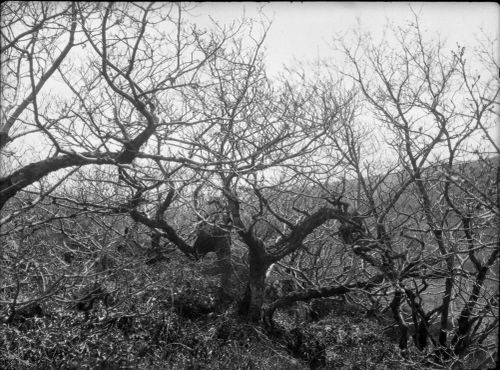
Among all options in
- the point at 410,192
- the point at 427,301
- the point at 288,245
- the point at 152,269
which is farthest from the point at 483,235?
the point at 152,269

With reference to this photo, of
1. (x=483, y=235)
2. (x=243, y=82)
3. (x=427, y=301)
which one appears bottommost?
(x=427, y=301)

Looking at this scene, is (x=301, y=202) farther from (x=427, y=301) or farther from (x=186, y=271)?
(x=427, y=301)

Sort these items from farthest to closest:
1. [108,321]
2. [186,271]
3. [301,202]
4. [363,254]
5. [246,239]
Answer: [301,202], [186,271], [246,239], [108,321], [363,254]

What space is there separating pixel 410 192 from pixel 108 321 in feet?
17.3

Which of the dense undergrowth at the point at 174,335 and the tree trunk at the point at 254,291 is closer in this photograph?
the dense undergrowth at the point at 174,335

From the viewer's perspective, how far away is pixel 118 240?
30.4 feet

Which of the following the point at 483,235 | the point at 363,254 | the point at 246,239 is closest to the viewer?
the point at 483,235

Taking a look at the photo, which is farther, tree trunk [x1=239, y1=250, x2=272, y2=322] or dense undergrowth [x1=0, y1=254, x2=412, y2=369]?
tree trunk [x1=239, y1=250, x2=272, y2=322]

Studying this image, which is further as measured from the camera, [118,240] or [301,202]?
[301,202]

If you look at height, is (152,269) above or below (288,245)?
below

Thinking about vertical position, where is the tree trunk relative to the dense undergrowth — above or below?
above

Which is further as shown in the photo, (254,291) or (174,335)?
(254,291)

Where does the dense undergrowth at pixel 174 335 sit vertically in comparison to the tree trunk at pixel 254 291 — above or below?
below

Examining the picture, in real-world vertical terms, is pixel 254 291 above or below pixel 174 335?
above
